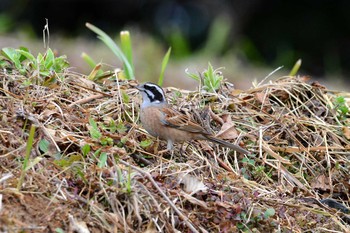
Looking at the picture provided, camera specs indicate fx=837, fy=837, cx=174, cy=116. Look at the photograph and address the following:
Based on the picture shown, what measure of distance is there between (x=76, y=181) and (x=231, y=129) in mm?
1778

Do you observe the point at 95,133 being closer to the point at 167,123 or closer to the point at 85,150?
the point at 85,150

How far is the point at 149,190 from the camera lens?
4.98m

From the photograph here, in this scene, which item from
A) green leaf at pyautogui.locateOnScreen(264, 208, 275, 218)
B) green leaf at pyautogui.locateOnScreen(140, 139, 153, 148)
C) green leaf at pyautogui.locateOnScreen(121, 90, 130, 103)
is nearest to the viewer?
green leaf at pyautogui.locateOnScreen(264, 208, 275, 218)

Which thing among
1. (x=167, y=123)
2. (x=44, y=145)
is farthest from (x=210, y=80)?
(x=44, y=145)

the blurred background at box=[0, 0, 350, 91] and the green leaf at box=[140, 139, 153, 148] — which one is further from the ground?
the green leaf at box=[140, 139, 153, 148]

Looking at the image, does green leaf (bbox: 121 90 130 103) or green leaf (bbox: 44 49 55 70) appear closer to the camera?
green leaf (bbox: 44 49 55 70)

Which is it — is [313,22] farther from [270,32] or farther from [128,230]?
[128,230]

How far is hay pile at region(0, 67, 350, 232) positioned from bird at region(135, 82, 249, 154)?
3.5 inches

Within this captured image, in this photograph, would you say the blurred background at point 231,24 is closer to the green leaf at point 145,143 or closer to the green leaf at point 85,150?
the green leaf at point 145,143

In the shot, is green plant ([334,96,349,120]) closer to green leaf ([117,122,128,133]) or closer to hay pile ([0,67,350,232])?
hay pile ([0,67,350,232])

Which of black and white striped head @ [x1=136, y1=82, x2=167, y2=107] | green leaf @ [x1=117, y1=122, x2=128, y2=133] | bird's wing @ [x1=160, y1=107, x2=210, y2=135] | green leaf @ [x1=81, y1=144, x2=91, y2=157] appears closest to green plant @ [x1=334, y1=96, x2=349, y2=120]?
bird's wing @ [x1=160, y1=107, x2=210, y2=135]

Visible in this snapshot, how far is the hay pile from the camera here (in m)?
4.80

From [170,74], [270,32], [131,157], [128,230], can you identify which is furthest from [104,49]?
[128,230]

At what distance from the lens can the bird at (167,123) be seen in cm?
608
